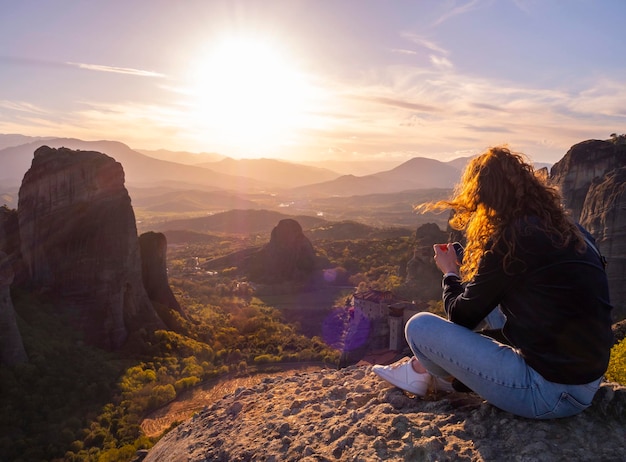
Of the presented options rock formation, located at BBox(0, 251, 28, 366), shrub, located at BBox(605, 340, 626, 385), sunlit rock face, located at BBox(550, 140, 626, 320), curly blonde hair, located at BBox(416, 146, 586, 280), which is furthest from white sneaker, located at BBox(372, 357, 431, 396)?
rock formation, located at BBox(0, 251, 28, 366)

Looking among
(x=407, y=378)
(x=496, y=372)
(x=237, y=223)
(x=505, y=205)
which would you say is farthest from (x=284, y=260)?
(x=237, y=223)

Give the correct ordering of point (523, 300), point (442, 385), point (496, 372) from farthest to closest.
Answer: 1. point (442, 385)
2. point (496, 372)
3. point (523, 300)

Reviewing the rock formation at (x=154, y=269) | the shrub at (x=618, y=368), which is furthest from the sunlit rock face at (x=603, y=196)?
the rock formation at (x=154, y=269)

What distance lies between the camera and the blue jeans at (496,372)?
3.42m

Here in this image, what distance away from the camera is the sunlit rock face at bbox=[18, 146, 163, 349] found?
2316 cm

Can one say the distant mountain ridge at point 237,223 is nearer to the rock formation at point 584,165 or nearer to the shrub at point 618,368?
the rock formation at point 584,165

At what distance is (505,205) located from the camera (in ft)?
11.1

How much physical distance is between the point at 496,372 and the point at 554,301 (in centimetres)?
78

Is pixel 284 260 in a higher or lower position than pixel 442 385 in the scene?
lower

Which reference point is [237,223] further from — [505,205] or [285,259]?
[505,205]

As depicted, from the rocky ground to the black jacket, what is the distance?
0.72 m

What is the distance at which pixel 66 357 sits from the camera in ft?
64.8

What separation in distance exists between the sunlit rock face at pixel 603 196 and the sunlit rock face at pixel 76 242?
22.4m

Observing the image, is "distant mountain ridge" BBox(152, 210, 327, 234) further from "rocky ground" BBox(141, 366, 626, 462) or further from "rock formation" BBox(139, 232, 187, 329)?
"rocky ground" BBox(141, 366, 626, 462)
